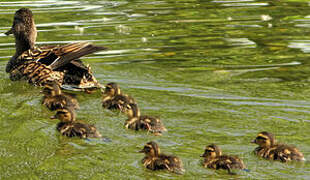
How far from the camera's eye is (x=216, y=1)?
14.7m

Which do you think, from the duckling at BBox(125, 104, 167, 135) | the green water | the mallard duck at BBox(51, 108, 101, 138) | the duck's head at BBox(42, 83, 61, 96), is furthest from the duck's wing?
the duckling at BBox(125, 104, 167, 135)

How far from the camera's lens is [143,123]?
667 centimetres

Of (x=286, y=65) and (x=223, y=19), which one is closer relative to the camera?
(x=286, y=65)

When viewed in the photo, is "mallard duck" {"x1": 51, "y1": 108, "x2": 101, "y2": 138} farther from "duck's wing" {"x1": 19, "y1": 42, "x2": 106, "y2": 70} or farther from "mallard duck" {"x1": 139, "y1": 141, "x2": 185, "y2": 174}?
"duck's wing" {"x1": 19, "y1": 42, "x2": 106, "y2": 70}

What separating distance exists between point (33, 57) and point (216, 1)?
6.49 metres

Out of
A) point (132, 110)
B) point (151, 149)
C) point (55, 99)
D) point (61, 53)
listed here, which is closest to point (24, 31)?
point (61, 53)

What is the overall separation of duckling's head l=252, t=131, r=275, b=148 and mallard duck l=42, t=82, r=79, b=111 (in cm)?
215

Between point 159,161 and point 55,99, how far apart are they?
227 centimetres

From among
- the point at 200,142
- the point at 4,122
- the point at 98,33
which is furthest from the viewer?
the point at 98,33

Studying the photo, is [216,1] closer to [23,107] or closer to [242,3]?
[242,3]

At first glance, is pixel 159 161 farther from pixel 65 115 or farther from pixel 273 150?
pixel 65 115

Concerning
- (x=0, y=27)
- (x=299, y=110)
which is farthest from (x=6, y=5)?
(x=299, y=110)

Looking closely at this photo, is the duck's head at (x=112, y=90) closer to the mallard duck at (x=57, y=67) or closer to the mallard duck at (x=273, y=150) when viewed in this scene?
the mallard duck at (x=57, y=67)

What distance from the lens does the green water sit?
592cm
